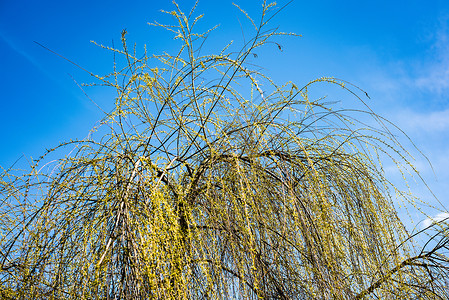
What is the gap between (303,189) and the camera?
2104 mm

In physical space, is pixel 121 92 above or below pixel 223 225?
above

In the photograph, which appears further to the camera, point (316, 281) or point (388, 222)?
point (388, 222)

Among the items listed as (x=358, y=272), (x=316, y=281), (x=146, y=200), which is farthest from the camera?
(x=358, y=272)

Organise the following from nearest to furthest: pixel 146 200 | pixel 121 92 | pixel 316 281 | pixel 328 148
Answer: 1. pixel 146 200
2. pixel 316 281
3. pixel 121 92
4. pixel 328 148

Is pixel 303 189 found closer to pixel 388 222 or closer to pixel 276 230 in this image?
pixel 276 230

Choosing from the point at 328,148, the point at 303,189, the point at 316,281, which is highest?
the point at 328,148

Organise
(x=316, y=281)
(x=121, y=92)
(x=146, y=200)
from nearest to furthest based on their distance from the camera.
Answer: (x=146, y=200) < (x=316, y=281) < (x=121, y=92)

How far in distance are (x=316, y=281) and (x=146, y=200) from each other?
2.86 ft

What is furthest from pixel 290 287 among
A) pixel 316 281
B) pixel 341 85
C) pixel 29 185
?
pixel 29 185

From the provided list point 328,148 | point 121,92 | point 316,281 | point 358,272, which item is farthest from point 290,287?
point 121,92

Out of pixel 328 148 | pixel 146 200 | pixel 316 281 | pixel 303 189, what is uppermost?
pixel 328 148

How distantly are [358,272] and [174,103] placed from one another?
51.7 inches

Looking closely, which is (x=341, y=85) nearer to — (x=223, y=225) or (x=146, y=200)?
(x=223, y=225)

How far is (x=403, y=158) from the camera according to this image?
2.17m
